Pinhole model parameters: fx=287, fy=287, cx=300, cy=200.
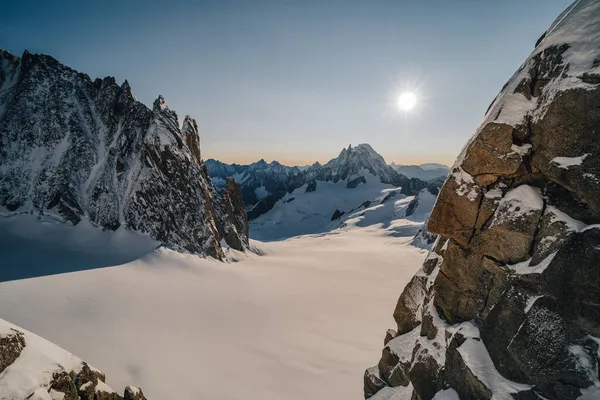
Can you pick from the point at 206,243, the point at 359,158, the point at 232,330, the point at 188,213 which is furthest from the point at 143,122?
the point at 359,158

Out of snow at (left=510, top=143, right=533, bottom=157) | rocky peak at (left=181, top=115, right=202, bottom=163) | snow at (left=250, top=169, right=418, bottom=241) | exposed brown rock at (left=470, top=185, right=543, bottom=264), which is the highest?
rocky peak at (left=181, top=115, right=202, bottom=163)

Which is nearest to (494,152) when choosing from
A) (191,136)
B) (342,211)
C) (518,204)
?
(518,204)

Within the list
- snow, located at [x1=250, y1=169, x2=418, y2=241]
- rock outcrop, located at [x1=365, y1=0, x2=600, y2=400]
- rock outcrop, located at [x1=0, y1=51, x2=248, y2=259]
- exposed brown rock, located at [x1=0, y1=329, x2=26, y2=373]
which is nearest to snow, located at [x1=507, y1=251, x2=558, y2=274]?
rock outcrop, located at [x1=365, y1=0, x2=600, y2=400]

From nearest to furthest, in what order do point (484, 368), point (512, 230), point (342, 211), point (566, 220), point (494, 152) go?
point (566, 220) < point (484, 368) < point (512, 230) < point (494, 152) < point (342, 211)

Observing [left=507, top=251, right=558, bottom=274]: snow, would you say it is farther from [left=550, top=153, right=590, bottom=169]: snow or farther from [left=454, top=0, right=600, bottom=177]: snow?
[left=454, top=0, right=600, bottom=177]: snow

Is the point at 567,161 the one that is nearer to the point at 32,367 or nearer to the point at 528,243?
the point at 528,243

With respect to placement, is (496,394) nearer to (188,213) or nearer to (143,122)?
(188,213)
